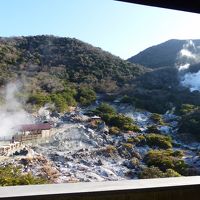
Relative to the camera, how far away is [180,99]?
6.36 metres

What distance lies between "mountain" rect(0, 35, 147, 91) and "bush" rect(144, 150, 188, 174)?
1.28m

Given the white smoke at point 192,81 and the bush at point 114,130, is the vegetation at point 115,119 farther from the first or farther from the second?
the white smoke at point 192,81

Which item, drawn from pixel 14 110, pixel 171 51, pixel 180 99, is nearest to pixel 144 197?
pixel 14 110

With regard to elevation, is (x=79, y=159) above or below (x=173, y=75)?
below

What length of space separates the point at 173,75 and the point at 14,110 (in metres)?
3.02

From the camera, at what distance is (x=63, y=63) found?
562 centimetres

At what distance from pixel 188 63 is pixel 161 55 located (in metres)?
0.60

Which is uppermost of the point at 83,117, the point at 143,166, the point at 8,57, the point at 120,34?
the point at 120,34

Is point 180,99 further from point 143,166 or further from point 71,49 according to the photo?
point 71,49

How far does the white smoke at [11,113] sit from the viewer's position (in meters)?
4.78

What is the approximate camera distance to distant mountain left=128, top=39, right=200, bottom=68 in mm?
6198

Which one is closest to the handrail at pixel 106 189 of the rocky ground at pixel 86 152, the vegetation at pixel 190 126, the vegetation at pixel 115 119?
the rocky ground at pixel 86 152

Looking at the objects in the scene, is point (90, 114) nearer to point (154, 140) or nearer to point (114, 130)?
point (114, 130)

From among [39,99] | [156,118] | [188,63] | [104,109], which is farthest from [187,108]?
[39,99]
